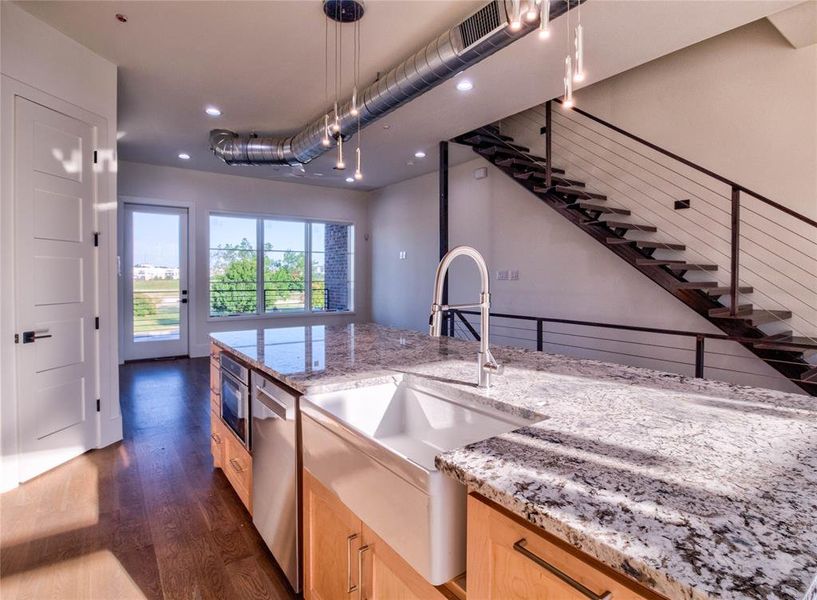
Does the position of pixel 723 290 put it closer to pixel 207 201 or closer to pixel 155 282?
pixel 207 201

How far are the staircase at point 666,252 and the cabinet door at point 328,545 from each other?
3.00 meters

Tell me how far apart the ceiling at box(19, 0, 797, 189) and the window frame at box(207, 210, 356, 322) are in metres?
2.33

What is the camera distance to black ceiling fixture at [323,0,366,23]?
263cm

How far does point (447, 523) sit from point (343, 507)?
48cm

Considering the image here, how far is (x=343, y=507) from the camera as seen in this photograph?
1.26 metres

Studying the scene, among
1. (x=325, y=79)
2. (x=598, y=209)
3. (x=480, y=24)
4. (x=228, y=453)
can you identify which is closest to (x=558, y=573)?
(x=228, y=453)

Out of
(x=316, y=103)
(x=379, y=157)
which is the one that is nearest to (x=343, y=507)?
(x=316, y=103)

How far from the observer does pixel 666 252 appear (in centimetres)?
411

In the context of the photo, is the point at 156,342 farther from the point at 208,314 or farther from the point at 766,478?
the point at 766,478

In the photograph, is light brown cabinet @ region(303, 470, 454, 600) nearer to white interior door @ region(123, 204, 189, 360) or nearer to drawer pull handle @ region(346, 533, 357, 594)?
drawer pull handle @ region(346, 533, 357, 594)

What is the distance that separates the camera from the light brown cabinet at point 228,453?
7.04ft

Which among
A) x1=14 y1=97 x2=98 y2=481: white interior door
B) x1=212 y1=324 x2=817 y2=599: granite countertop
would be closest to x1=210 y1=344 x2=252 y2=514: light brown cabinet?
x1=212 y1=324 x2=817 y2=599: granite countertop

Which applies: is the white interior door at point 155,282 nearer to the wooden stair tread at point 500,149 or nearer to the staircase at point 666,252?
the staircase at point 666,252

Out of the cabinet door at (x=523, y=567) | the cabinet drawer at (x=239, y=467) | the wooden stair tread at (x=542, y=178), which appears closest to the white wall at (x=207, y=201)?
the wooden stair tread at (x=542, y=178)
